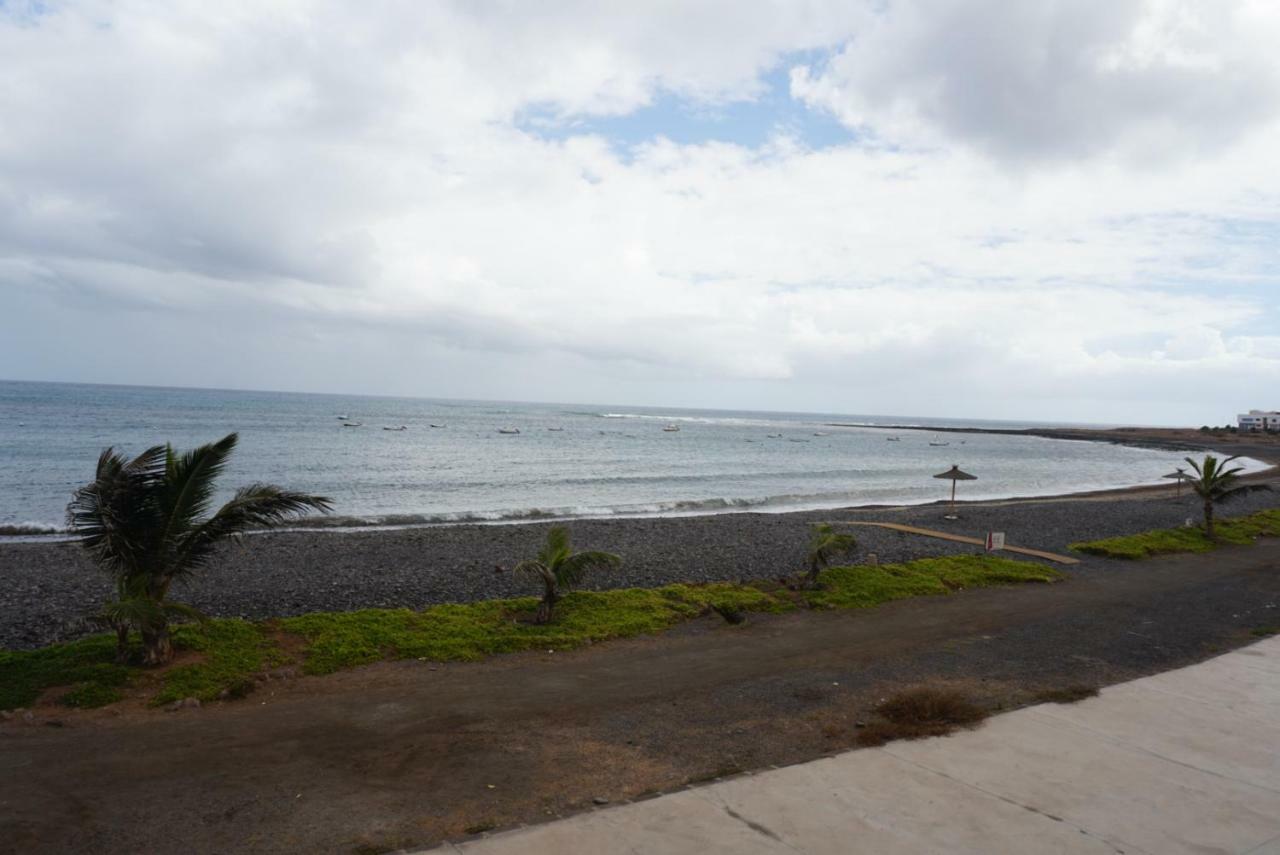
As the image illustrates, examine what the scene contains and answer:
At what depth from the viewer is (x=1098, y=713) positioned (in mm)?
8422

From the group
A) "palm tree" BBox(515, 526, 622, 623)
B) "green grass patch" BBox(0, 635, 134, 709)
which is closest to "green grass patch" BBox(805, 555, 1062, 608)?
"palm tree" BBox(515, 526, 622, 623)

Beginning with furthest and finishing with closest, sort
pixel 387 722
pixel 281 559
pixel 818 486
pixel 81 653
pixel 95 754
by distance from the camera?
pixel 818 486
pixel 281 559
pixel 81 653
pixel 387 722
pixel 95 754

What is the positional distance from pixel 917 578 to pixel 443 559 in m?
10.8

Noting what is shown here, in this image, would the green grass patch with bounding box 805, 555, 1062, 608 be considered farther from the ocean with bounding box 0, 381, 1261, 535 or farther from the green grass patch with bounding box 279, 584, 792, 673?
the ocean with bounding box 0, 381, 1261, 535

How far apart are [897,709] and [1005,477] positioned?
5463 cm

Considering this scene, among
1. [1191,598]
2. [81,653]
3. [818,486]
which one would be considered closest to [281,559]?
[81,653]

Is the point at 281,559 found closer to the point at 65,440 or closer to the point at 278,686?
the point at 278,686

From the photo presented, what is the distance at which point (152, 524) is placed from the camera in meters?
9.14

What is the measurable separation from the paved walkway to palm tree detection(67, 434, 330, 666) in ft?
18.7

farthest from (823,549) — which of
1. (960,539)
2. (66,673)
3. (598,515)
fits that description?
(598,515)

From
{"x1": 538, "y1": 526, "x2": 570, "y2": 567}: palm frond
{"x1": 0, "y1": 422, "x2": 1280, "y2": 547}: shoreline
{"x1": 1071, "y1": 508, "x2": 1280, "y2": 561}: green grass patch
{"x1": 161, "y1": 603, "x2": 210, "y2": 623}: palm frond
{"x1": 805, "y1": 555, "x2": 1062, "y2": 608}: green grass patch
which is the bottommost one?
{"x1": 0, "y1": 422, "x2": 1280, "y2": 547}: shoreline

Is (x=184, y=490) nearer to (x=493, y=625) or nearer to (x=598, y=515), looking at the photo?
(x=493, y=625)

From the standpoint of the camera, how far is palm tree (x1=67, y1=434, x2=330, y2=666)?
8891mm

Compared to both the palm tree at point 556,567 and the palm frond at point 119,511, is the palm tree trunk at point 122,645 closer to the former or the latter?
the palm frond at point 119,511
